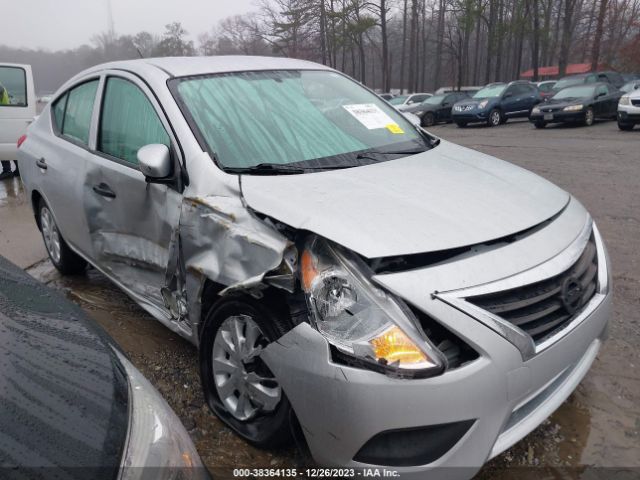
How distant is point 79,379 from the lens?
1.27 m

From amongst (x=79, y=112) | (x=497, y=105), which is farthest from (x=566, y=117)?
(x=79, y=112)

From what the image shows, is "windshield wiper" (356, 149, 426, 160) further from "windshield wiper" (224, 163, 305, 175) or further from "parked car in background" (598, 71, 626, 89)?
"parked car in background" (598, 71, 626, 89)

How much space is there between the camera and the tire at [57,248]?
406 centimetres

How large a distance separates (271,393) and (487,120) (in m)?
17.9

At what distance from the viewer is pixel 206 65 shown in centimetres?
297

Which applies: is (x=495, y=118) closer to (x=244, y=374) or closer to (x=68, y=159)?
(x=68, y=159)

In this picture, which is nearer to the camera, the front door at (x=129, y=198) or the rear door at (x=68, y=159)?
the front door at (x=129, y=198)

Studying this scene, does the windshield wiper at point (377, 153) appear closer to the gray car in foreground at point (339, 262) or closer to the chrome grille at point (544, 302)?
the gray car in foreground at point (339, 262)

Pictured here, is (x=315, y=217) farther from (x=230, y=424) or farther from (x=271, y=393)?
(x=230, y=424)

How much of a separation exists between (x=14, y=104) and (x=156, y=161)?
24.9 ft

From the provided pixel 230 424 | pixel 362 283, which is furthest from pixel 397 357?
pixel 230 424

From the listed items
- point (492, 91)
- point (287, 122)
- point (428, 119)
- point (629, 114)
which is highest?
point (287, 122)

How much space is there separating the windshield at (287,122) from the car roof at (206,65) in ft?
0.23

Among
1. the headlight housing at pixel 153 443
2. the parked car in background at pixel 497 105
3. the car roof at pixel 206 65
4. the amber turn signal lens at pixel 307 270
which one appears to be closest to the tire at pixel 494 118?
the parked car in background at pixel 497 105
